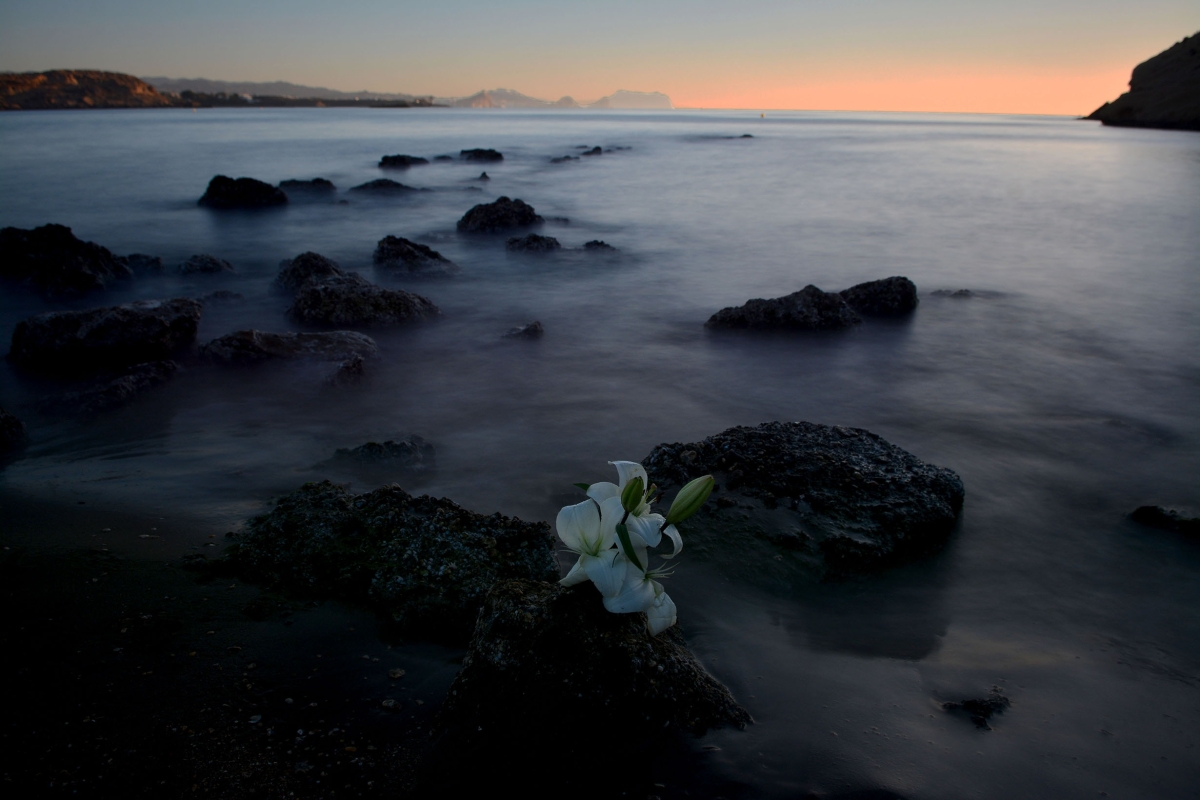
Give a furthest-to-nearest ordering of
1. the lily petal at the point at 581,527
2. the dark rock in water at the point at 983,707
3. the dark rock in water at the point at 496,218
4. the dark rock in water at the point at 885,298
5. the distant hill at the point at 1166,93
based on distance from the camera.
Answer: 1. the distant hill at the point at 1166,93
2. the dark rock in water at the point at 496,218
3. the dark rock in water at the point at 885,298
4. the dark rock in water at the point at 983,707
5. the lily petal at the point at 581,527

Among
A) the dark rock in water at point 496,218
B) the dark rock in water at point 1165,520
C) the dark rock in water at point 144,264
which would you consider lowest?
the dark rock in water at point 1165,520

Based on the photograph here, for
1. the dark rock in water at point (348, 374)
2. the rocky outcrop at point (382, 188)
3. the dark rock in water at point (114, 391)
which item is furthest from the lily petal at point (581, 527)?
the rocky outcrop at point (382, 188)

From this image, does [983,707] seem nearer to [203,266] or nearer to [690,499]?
[690,499]

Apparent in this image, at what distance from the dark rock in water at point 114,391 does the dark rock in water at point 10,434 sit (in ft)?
1.56

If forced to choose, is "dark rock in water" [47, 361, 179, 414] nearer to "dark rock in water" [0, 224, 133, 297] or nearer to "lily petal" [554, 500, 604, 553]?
"dark rock in water" [0, 224, 133, 297]

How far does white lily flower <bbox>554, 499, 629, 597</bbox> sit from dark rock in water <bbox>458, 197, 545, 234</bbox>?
522 inches

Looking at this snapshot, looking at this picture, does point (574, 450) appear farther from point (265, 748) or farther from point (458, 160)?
point (458, 160)

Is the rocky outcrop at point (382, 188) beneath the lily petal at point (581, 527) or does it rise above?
above

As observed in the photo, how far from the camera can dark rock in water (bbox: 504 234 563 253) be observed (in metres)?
12.5

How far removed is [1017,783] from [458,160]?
33.6 metres

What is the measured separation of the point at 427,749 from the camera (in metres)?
2.24

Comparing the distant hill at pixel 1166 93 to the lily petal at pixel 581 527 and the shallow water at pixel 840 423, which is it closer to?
the shallow water at pixel 840 423

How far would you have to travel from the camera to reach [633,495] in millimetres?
1993

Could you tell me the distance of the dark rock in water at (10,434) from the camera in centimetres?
473
